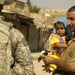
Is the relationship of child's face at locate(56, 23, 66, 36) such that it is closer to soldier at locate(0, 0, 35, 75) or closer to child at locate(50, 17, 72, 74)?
child at locate(50, 17, 72, 74)

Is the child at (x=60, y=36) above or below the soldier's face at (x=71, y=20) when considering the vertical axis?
below

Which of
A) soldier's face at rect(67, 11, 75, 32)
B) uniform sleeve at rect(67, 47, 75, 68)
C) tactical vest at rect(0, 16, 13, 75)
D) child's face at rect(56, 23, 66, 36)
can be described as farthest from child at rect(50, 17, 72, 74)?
tactical vest at rect(0, 16, 13, 75)

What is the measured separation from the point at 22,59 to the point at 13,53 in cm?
11

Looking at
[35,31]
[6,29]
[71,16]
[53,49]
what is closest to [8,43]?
[6,29]

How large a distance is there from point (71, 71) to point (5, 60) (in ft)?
2.07

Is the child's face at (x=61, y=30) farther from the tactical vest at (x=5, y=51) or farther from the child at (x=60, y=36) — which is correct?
the tactical vest at (x=5, y=51)

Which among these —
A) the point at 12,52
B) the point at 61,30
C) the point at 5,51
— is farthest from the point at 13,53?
the point at 61,30

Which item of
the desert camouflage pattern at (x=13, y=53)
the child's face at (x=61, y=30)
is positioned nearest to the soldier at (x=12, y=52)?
the desert camouflage pattern at (x=13, y=53)

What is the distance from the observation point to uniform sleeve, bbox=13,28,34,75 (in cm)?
304

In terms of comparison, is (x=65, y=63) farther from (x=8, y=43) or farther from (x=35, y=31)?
(x=35, y=31)

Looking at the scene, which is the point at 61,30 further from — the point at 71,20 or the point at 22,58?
the point at 22,58

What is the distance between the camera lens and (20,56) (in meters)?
3.08

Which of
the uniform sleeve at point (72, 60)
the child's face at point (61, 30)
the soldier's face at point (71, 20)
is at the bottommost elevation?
the uniform sleeve at point (72, 60)

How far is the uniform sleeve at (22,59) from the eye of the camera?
304 cm
